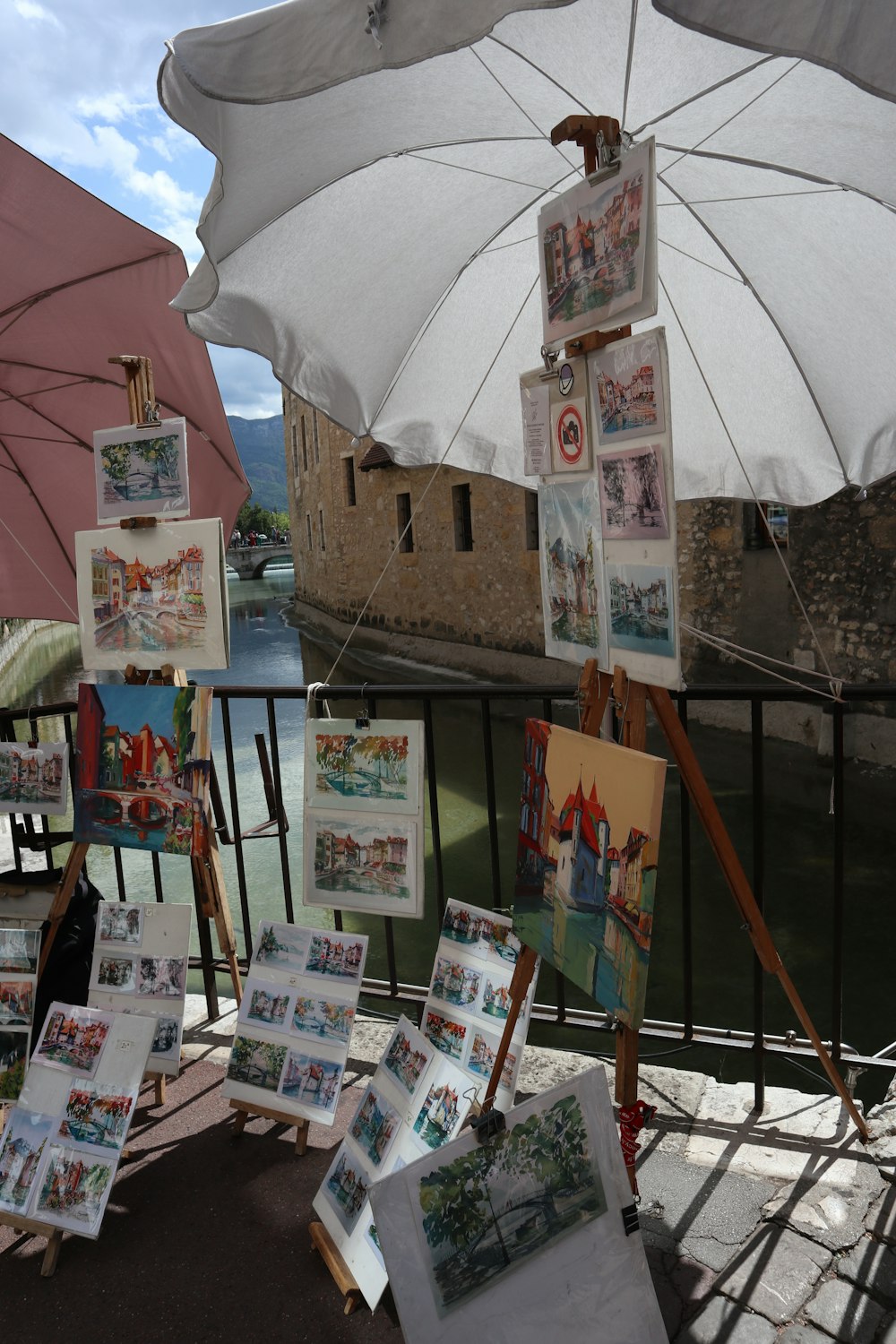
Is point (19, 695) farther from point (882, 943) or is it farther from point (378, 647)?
point (882, 943)

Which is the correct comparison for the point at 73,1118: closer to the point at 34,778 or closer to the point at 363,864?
the point at 363,864

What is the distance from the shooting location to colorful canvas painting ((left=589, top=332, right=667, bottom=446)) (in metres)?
1.48

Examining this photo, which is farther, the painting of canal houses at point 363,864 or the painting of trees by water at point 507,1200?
the painting of canal houses at point 363,864

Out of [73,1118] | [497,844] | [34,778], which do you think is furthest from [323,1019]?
[34,778]

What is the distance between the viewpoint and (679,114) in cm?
168

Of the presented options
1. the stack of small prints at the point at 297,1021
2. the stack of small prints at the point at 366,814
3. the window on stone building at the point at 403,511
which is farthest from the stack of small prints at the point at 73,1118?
the window on stone building at the point at 403,511

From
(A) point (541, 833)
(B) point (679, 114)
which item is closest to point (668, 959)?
(A) point (541, 833)

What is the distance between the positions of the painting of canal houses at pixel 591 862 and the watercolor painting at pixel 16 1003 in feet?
4.32

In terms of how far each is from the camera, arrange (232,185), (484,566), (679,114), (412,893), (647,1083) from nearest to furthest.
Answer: (679,114) → (232,185) → (412,893) → (647,1083) → (484,566)

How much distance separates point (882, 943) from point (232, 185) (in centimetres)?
498

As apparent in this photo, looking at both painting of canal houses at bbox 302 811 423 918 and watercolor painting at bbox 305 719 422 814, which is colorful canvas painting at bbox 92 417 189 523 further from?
painting of canal houses at bbox 302 811 423 918

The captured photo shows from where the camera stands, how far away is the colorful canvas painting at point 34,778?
2.74 meters

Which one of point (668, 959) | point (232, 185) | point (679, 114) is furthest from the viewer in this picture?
point (668, 959)

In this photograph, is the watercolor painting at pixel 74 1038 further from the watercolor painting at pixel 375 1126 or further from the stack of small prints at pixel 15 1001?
the watercolor painting at pixel 375 1126
